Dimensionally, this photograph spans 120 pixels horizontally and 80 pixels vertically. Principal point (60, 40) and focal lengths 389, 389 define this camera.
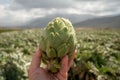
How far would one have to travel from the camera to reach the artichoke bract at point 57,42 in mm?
3422

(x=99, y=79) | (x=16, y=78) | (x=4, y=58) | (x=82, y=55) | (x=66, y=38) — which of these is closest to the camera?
(x=66, y=38)

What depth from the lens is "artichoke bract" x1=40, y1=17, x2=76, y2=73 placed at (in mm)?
3422

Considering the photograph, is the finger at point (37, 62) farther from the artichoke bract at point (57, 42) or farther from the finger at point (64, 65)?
the finger at point (64, 65)

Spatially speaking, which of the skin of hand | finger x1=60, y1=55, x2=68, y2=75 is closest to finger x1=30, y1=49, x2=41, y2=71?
the skin of hand

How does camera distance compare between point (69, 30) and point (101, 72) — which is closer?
point (69, 30)

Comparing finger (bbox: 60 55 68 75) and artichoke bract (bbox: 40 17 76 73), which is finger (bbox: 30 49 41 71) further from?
finger (bbox: 60 55 68 75)

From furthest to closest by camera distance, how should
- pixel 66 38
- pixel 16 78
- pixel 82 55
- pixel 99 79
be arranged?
pixel 82 55
pixel 99 79
pixel 16 78
pixel 66 38

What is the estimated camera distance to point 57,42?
11.2 ft

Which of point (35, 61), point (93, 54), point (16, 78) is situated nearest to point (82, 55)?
point (93, 54)

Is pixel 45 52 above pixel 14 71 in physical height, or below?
above

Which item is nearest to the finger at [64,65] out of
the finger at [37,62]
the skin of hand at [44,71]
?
the skin of hand at [44,71]

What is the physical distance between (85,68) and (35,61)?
13500mm

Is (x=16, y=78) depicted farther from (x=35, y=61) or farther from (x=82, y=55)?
(x=35, y=61)

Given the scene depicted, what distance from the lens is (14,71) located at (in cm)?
1265
